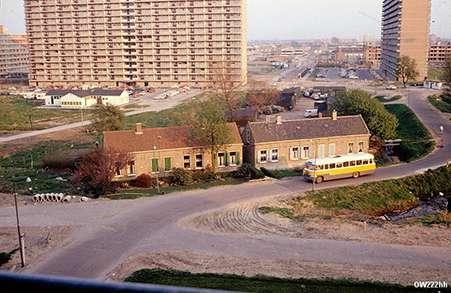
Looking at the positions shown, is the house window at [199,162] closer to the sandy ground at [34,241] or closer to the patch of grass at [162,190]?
the patch of grass at [162,190]

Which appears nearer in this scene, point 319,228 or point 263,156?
point 319,228

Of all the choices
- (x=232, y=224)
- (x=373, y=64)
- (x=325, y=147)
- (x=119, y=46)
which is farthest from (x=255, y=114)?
(x=373, y=64)

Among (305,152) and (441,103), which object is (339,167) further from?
(441,103)

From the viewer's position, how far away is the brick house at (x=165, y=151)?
27266 mm

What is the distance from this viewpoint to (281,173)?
28.0 meters

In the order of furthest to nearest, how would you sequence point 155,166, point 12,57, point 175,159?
point 12,57 < point 175,159 < point 155,166

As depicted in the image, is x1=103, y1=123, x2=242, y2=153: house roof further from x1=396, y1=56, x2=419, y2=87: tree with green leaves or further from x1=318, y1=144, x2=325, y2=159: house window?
x1=396, y1=56, x2=419, y2=87: tree with green leaves

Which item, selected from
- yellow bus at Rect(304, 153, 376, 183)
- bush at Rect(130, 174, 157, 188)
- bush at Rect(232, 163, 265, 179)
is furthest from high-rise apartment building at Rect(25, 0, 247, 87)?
yellow bus at Rect(304, 153, 376, 183)

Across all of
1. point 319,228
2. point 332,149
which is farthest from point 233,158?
point 319,228

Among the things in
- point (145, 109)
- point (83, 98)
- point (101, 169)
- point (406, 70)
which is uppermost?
point (406, 70)

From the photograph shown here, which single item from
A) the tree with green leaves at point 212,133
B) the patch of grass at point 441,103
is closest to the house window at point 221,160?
the tree with green leaves at point 212,133

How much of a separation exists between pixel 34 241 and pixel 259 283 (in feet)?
30.2

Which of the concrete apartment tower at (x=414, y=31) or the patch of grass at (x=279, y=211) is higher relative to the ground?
the concrete apartment tower at (x=414, y=31)

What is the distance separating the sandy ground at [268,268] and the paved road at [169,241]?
377 millimetres
